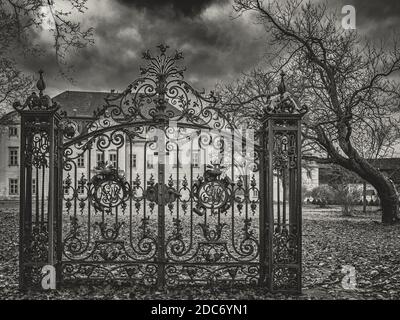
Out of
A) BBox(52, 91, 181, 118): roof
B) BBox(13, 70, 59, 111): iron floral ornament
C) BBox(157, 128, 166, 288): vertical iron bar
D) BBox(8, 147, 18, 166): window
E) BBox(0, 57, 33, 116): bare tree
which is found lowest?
BBox(157, 128, 166, 288): vertical iron bar

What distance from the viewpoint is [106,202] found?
558 cm

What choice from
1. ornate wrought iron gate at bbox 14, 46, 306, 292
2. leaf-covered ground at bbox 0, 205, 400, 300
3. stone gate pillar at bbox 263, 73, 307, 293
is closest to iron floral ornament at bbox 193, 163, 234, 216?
ornate wrought iron gate at bbox 14, 46, 306, 292

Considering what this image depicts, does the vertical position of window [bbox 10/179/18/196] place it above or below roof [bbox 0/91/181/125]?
below

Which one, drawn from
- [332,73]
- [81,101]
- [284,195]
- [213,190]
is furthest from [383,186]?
[81,101]

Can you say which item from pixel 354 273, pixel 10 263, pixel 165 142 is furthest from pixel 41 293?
pixel 354 273

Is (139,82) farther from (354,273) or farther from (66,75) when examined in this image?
(66,75)

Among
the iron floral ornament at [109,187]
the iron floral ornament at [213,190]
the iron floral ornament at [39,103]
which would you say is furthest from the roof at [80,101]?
the iron floral ornament at [213,190]

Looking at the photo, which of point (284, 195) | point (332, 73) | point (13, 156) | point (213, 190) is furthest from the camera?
point (13, 156)

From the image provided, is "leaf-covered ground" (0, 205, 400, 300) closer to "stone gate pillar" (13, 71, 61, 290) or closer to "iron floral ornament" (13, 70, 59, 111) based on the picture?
"stone gate pillar" (13, 71, 61, 290)

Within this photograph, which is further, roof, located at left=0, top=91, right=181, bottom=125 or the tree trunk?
roof, located at left=0, top=91, right=181, bottom=125

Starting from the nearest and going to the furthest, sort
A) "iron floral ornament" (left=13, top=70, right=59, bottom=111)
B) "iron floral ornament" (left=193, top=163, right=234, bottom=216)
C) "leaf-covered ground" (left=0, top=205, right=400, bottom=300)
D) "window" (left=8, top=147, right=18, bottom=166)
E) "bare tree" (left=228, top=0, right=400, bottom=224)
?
"leaf-covered ground" (left=0, top=205, right=400, bottom=300), "iron floral ornament" (left=13, top=70, right=59, bottom=111), "iron floral ornament" (left=193, top=163, right=234, bottom=216), "bare tree" (left=228, top=0, right=400, bottom=224), "window" (left=8, top=147, right=18, bottom=166)

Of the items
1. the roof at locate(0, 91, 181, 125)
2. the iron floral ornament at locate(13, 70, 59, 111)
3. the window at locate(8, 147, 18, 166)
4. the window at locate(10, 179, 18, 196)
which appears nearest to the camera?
the iron floral ornament at locate(13, 70, 59, 111)

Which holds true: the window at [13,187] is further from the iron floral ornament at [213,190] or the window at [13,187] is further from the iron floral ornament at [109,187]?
the iron floral ornament at [213,190]

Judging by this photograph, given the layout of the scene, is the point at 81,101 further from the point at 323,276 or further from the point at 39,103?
the point at 323,276
